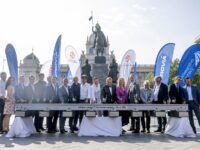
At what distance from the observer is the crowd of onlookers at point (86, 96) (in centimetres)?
1109

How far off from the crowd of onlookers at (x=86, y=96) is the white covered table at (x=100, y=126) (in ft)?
1.77

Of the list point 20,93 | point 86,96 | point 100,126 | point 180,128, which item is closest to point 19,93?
point 20,93

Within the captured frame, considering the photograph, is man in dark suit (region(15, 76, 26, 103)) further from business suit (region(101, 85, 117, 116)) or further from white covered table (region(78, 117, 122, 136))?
business suit (region(101, 85, 117, 116))

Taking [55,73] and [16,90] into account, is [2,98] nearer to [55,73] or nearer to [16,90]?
[16,90]

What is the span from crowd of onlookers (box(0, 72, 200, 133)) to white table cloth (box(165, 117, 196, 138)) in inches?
27.5

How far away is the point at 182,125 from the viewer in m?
10.2

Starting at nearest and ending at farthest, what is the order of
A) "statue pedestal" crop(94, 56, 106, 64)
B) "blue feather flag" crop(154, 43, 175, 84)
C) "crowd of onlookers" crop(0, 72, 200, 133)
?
"crowd of onlookers" crop(0, 72, 200, 133), "blue feather flag" crop(154, 43, 175, 84), "statue pedestal" crop(94, 56, 106, 64)

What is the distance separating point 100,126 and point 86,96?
61.4 inches

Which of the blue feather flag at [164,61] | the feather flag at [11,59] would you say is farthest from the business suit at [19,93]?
the blue feather flag at [164,61]

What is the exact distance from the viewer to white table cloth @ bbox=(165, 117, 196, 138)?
1005 cm

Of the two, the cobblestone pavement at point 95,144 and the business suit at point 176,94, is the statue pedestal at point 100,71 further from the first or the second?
the cobblestone pavement at point 95,144

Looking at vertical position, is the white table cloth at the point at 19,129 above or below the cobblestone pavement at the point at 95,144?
above

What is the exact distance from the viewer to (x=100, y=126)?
10.5 meters

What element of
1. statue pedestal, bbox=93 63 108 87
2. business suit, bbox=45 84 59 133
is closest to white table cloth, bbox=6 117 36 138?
business suit, bbox=45 84 59 133
